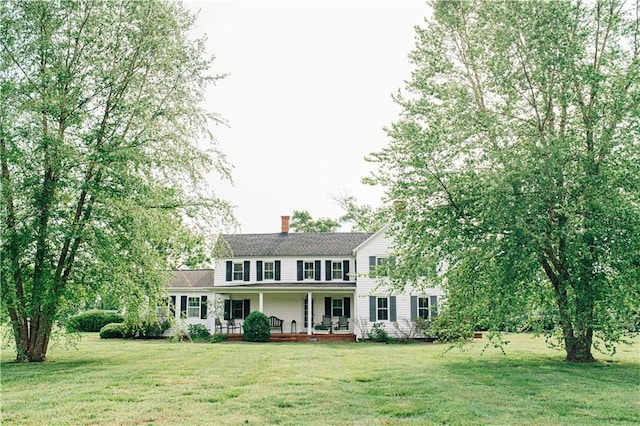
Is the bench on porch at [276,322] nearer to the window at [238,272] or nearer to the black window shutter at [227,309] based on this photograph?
the black window shutter at [227,309]

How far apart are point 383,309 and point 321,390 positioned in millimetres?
18673

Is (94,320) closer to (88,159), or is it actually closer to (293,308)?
(293,308)

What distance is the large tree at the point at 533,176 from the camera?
45.3ft

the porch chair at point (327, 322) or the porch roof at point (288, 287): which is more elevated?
the porch roof at point (288, 287)

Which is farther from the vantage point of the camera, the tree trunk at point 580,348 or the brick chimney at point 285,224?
the brick chimney at point 285,224

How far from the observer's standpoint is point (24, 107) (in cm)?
1557

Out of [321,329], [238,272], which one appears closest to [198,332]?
[238,272]

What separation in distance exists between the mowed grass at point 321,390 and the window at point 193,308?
1405 cm

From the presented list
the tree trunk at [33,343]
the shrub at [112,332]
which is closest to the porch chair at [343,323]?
the shrub at [112,332]

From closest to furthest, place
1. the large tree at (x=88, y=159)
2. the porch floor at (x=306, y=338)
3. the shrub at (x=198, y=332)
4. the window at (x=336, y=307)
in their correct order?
the large tree at (x=88, y=159) < the porch floor at (x=306, y=338) < the shrub at (x=198, y=332) < the window at (x=336, y=307)

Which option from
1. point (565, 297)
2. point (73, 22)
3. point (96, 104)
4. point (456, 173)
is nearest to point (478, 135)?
point (456, 173)

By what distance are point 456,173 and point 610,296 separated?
4.68 meters

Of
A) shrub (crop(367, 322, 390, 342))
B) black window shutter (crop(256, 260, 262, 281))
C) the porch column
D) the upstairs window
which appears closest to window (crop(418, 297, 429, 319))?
the upstairs window

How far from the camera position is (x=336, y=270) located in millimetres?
32062
